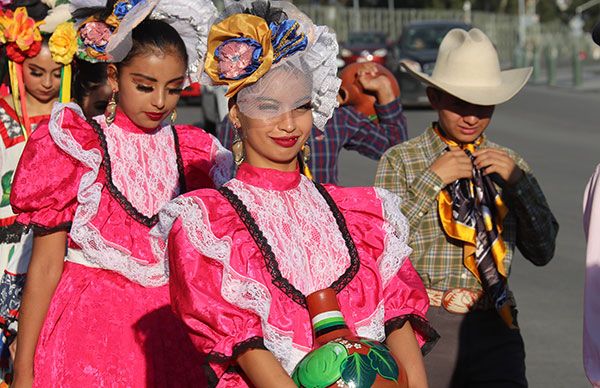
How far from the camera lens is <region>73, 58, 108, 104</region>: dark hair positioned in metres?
6.13

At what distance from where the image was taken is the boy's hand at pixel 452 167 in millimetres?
5562

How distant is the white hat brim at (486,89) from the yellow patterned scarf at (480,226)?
21cm

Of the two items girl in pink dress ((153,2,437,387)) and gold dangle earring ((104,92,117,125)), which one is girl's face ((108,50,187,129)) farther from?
girl in pink dress ((153,2,437,387))

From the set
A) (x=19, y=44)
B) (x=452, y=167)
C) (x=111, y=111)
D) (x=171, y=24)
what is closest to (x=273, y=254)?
(x=111, y=111)

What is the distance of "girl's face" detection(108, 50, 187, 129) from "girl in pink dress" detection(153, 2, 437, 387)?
81cm

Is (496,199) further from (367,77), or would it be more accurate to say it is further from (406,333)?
(406,333)

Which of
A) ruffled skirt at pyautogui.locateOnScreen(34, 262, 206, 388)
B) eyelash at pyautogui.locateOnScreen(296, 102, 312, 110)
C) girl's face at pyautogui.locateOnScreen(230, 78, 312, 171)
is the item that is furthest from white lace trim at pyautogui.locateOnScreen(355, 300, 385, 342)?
ruffled skirt at pyautogui.locateOnScreen(34, 262, 206, 388)

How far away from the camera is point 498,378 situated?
5.60 m

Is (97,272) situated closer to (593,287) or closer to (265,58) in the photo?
(265,58)

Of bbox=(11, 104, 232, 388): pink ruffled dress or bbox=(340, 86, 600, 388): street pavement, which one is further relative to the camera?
bbox=(340, 86, 600, 388): street pavement

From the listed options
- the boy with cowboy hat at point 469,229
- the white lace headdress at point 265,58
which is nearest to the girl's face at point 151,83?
the white lace headdress at point 265,58

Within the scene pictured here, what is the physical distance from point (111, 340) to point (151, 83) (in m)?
0.93

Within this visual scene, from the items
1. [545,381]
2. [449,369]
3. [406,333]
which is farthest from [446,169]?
[545,381]

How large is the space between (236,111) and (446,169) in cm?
165
